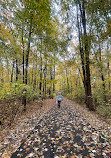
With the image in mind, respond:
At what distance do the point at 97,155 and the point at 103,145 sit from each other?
2.11ft


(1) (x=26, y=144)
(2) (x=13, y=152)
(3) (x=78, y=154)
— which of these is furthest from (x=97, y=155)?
(2) (x=13, y=152)

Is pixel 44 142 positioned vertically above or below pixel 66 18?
below

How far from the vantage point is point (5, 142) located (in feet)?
9.76

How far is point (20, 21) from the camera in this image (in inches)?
222

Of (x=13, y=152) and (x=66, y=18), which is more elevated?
(x=66, y=18)

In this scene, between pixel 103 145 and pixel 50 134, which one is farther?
pixel 50 134

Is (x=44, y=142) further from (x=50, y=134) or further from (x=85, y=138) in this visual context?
(x=85, y=138)

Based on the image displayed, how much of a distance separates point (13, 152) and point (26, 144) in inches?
18.4

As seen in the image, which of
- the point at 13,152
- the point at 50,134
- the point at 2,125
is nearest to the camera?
the point at 13,152

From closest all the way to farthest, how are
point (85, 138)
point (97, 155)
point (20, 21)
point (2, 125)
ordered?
point (97, 155)
point (85, 138)
point (2, 125)
point (20, 21)

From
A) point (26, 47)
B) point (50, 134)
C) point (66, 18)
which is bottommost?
point (50, 134)

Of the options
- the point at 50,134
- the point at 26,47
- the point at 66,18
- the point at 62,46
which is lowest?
the point at 50,134

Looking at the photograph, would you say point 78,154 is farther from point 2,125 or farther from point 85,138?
point 2,125

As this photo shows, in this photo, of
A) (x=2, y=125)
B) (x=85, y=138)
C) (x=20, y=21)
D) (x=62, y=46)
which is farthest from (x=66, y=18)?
(x=2, y=125)
